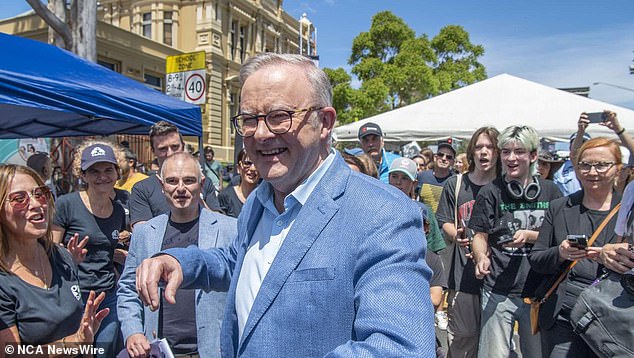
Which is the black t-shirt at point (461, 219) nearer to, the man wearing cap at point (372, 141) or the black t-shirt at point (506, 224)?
the black t-shirt at point (506, 224)

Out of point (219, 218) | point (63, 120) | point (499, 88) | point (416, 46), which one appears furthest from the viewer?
point (416, 46)

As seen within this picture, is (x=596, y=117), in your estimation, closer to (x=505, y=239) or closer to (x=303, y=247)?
(x=505, y=239)

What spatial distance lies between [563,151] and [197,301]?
862 centimetres

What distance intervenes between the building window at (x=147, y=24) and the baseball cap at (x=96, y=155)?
998 inches

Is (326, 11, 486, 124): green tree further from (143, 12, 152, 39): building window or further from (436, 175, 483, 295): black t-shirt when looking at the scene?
(436, 175, 483, 295): black t-shirt

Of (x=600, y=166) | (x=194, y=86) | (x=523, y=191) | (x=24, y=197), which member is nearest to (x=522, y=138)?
(x=523, y=191)

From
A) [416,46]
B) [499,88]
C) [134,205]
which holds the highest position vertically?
[416,46]

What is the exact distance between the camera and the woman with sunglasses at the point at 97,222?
11.9 feet

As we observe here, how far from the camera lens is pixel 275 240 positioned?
1520 millimetres

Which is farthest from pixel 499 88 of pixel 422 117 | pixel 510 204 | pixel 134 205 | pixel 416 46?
pixel 416 46

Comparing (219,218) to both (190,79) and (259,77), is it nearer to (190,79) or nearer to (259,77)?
(259,77)

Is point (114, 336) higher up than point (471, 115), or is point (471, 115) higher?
point (471, 115)

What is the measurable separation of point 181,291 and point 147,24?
90.0 feet

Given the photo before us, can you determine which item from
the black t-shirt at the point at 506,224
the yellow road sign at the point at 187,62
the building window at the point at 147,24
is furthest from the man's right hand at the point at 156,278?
the building window at the point at 147,24
